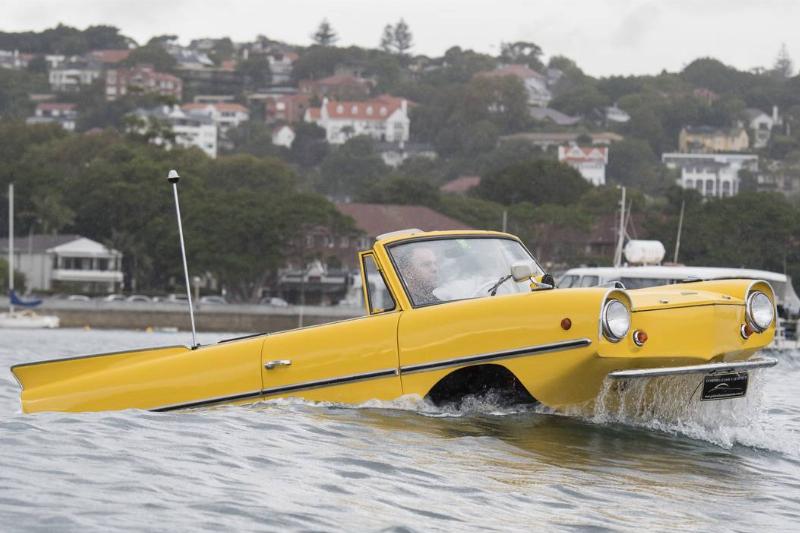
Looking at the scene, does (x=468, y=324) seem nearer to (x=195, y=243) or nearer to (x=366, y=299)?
(x=366, y=299)

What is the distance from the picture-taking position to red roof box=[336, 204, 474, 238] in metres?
116

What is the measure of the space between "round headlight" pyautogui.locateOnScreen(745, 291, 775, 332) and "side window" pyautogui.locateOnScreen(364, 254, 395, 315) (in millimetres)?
2551

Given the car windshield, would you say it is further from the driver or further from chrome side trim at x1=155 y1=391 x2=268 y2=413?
chrome side trim at x1=155 y1=391 x2=268 y2=413

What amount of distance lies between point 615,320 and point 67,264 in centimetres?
10127

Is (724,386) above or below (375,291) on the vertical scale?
below

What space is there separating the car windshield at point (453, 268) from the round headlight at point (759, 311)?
1739 mm

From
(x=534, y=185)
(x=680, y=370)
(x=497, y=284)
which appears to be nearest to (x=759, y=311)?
(x=680, y=370)

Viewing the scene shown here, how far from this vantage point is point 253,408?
43.7 ft

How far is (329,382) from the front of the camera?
13.2m

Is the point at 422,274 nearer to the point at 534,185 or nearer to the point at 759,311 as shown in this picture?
the point at 759,311

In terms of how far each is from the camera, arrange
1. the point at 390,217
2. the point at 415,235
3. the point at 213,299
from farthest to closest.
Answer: the point at 390,217, the point at 213,299, the point at 415,235

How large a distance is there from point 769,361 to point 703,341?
599 millimetres

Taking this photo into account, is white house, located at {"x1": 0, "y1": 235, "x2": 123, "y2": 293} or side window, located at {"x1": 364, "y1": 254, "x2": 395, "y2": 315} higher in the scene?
side window, located at {"x1": 364, "y1": 254, "x2": 395, "y2": 315}

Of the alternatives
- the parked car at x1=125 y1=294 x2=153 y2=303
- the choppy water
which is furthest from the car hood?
the parked car at x1=125 y1=294 x2=153 y2=303
